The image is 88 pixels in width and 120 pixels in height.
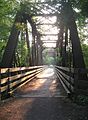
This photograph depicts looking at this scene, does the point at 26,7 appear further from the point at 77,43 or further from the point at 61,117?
the point at 61,117

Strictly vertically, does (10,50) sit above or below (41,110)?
above

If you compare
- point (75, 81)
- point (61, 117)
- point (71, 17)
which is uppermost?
point (71, 17)

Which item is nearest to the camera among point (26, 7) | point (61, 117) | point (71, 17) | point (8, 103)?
point (61, 117)

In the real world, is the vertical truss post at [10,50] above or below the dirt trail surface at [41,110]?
above

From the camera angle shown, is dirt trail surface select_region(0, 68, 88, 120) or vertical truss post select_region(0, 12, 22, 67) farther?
vertical truss post select_region(0, 12, 22, 67)

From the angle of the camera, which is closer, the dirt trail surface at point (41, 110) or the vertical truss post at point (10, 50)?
the dirt trail surface at point (41, 110)

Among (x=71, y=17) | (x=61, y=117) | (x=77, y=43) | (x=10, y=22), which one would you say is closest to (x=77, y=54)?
(x=77, y=43)

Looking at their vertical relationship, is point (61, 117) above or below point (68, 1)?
below

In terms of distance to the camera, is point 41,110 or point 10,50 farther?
point 10,50

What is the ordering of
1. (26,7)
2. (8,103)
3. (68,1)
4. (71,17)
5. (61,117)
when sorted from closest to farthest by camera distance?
(61,117) < (8,103) < (68,1) < (71,17) < (26,7)

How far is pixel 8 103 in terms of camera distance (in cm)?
790

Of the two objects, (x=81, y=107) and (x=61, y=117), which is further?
(x=81, y=107)

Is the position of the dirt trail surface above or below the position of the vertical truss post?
below

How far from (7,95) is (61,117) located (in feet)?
10.2
